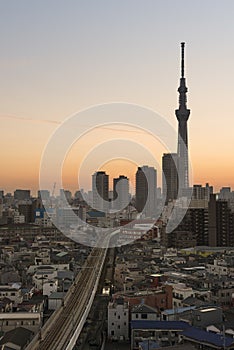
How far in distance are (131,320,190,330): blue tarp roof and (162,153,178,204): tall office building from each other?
49.6 feet

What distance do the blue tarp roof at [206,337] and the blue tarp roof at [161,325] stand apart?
6.2 inches

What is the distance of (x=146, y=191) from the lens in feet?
70.0

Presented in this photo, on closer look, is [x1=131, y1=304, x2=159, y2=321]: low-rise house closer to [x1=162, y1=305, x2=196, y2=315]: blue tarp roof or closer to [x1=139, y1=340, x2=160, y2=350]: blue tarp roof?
[x1=162, y1=305, x2=196, y2=315]: blue tarp roof

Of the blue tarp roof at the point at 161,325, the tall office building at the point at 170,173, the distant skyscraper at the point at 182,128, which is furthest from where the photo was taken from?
the distant skyscraper at the point at 182,128

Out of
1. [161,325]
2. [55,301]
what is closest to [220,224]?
[55,301]

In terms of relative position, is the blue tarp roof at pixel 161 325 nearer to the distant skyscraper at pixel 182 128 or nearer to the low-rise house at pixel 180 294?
the low-rise house at pixel 180 294

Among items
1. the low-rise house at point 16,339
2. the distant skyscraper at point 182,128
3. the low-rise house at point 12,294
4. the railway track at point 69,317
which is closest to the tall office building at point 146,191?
the distant skyscraper at point 182,128

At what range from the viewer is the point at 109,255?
461 inches

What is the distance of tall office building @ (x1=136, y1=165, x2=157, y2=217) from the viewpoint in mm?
19406

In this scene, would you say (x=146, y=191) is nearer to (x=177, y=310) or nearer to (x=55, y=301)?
(x=55, y=301)

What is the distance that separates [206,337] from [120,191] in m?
18.3

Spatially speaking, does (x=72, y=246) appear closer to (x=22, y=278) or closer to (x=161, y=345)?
(x=22, y=278)

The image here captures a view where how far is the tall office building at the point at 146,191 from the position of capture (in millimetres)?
19406

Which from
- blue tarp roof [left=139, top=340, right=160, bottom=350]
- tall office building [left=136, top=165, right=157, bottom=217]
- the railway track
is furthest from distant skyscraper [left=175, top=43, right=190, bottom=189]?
blue tarp roof [left=139, top=340, right=160, bottom=350]
